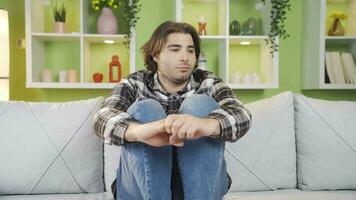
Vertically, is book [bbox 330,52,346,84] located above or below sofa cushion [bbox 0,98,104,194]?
above

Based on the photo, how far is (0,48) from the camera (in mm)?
2070

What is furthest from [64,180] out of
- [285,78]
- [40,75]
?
[285,78]

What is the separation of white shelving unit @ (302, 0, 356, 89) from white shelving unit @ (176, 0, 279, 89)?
0.92ft

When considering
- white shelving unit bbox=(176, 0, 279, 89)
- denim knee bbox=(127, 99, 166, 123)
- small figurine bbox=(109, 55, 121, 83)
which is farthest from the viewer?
small figurine bbox=(109, 55, 121, 83)

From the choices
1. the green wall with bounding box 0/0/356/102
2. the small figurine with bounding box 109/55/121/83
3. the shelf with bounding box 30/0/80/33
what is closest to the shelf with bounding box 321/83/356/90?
the green wall with bounding box 0/0/356/102

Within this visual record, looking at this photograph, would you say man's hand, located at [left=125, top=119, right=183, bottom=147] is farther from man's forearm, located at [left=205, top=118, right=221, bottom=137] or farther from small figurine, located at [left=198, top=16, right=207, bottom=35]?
small figurine, located at [left=198, top=16, right=207, bottom=35]

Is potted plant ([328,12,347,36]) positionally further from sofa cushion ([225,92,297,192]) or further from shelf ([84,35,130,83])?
shelf ([84,35,130,83])

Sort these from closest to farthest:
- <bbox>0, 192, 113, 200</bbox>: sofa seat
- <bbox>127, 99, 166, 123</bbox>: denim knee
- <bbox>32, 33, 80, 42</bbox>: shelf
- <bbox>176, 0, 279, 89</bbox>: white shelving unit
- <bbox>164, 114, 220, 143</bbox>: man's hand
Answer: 1. <bbox>164, 114, 220, 143</bbox>: man's hand
2. <bbox>127, 99, 166, 123</bbox>: denim knee
3. <bbox>0, 192, 113, 200</bbox>: sofa seat
4. <bbox>32, 33, 80, 42</bbox>: shelf
5. <bbox>176, 0, 279, 89</bbox>: white shelving unit

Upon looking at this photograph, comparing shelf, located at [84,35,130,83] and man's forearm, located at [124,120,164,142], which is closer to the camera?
man's forearm, located at [124,120,164,142]

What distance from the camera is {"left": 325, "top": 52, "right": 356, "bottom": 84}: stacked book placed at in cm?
240

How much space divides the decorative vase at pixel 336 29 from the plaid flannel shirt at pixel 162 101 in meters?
1.30

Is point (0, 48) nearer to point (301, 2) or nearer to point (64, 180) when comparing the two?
point (64, 180)

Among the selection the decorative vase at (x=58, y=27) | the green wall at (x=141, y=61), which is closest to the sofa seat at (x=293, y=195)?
the green wall at (x=141, y=61)

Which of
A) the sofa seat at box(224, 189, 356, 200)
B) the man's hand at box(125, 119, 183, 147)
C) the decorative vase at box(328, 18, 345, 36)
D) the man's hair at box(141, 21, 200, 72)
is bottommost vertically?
the sofa seat at box(224, 189, 356, 200)
